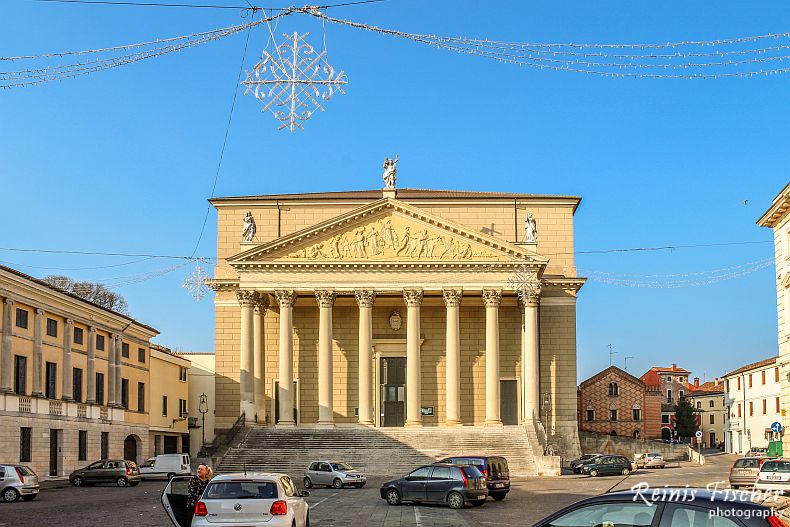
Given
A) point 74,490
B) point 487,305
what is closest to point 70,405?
point 74,490

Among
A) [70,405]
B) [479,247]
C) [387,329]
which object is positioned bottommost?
[70,405]

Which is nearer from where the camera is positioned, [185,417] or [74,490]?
[74,490]

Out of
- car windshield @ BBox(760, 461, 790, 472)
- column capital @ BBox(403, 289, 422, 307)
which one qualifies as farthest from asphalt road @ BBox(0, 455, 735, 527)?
column capital @ BBox(403, 289, 422, 307)

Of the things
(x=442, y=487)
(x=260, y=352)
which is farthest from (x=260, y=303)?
(x=442, y=487)

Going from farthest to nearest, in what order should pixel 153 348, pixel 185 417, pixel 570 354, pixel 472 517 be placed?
1. pixel 185 417
2. pixel 153 348
3. pixel 570 354
4. pixel 472 517

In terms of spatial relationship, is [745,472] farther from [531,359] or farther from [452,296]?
[452,296]

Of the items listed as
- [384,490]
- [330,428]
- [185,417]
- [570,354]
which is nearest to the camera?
[384,490]

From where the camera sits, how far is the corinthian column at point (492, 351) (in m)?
55.8

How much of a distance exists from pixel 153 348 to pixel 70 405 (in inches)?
663

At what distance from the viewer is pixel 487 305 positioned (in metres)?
Result: 56.5

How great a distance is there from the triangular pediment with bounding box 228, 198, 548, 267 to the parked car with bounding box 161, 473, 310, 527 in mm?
38976

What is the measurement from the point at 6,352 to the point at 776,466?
32989mm

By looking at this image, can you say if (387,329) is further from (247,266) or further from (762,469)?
(762,469)

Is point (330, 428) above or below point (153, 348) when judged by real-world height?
below
